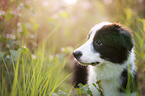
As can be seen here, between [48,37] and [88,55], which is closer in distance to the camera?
[88,55]

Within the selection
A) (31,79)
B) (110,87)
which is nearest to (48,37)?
(31,79)

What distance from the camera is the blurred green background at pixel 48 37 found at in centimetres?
212

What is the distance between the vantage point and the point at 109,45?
2131 millimetres

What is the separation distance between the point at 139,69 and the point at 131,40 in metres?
1.30

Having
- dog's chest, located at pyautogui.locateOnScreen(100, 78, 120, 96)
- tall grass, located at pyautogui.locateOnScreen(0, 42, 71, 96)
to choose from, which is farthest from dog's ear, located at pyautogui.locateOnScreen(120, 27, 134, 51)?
tall grass, located at pyautogui.locateOnScreen(0, 42, 71, 96)

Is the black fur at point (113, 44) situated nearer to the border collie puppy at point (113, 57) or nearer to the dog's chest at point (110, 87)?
the border collie puppy at point (113, 57)

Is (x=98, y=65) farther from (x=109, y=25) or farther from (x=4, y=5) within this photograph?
(x=4, y=5)

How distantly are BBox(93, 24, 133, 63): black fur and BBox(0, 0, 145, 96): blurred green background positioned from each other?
0.47m

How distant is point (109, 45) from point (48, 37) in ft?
6.96

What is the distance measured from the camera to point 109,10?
6090mm

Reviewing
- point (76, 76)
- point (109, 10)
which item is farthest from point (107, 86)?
point (109, 10)

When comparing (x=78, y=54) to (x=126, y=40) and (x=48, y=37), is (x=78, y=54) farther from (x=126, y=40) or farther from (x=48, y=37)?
(x=48, y=37)

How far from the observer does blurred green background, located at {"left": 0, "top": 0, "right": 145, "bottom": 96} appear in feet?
6.97

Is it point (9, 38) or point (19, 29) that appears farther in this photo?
point (19, 29)
